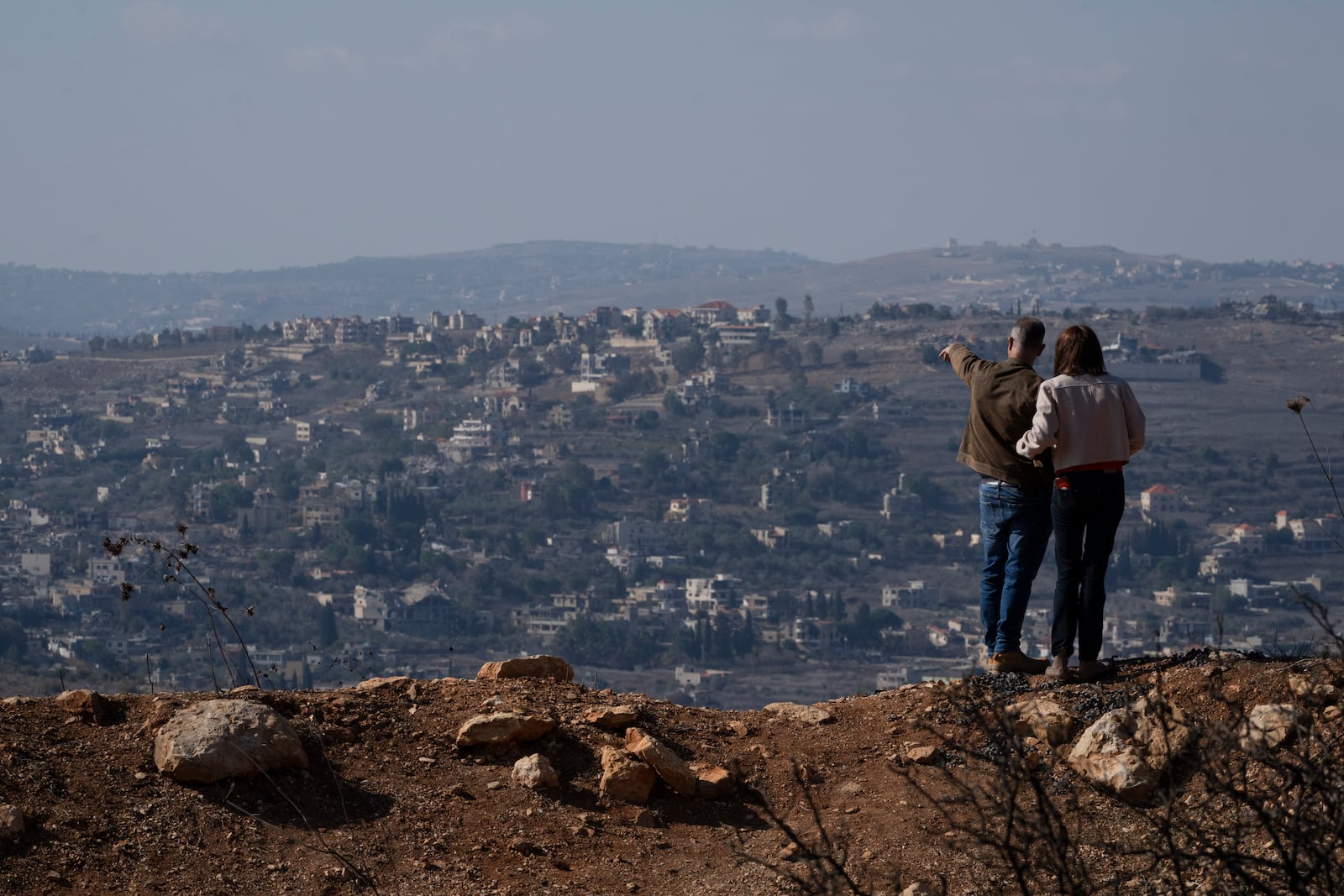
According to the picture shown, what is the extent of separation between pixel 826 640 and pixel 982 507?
2034 inches

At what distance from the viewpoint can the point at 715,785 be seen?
11.4 feet

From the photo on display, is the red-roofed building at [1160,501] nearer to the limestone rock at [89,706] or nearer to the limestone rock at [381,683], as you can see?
the limestone rock at [381,683]

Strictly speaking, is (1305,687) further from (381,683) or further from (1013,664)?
(381,683)

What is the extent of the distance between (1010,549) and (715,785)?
130 centimetres

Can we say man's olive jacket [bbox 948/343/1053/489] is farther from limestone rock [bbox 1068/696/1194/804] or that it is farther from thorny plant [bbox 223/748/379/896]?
thorny plant [bbox 223/748/379/896]

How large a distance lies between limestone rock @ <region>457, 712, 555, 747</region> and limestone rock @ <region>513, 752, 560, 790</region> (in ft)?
0.40

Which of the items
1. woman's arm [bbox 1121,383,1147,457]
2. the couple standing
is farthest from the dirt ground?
woman's arm [bbox 1121,383,1147,457]

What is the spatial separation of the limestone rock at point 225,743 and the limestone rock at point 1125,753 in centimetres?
178

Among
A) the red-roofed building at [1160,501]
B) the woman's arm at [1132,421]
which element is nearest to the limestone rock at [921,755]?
the woman's arm at [1132,421]

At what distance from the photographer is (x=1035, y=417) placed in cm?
397

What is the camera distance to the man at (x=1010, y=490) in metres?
4.23

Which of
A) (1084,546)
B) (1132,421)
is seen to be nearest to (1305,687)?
(1084,546)

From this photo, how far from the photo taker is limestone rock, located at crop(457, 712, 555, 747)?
3.60 m

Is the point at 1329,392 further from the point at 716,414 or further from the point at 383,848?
the point at 383,848
